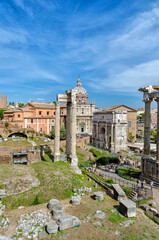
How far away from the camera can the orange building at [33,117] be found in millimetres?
37188

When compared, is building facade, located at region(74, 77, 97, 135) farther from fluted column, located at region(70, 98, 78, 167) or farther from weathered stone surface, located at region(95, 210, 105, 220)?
weathered stone surface, located at region(95, 210, 105, 220)

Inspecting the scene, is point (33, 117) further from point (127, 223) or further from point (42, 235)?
point (127, 223)

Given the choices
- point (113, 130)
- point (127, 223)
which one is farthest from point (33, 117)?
point (127, 223)

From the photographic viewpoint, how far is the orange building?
37.2 m

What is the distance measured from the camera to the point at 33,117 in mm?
38031

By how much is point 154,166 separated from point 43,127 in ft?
97.5

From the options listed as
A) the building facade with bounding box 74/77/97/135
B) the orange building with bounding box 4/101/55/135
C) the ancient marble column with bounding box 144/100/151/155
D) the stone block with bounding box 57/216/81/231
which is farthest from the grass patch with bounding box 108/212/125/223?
the building facade with bounding box 74/77/97/135

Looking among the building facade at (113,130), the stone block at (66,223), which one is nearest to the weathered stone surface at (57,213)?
the stone block at (66,223)

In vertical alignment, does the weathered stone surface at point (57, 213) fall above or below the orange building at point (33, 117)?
below

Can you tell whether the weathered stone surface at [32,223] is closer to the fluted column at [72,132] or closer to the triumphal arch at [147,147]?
the fluted column at [72,132]

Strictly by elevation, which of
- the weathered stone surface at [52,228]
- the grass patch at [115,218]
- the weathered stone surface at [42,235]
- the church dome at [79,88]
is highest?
the church dome at [79,88]

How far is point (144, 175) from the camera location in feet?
52.7

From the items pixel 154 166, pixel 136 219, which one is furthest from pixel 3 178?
pixel 154 166

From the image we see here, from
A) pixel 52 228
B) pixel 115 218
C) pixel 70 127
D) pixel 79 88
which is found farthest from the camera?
pixel 79 88
